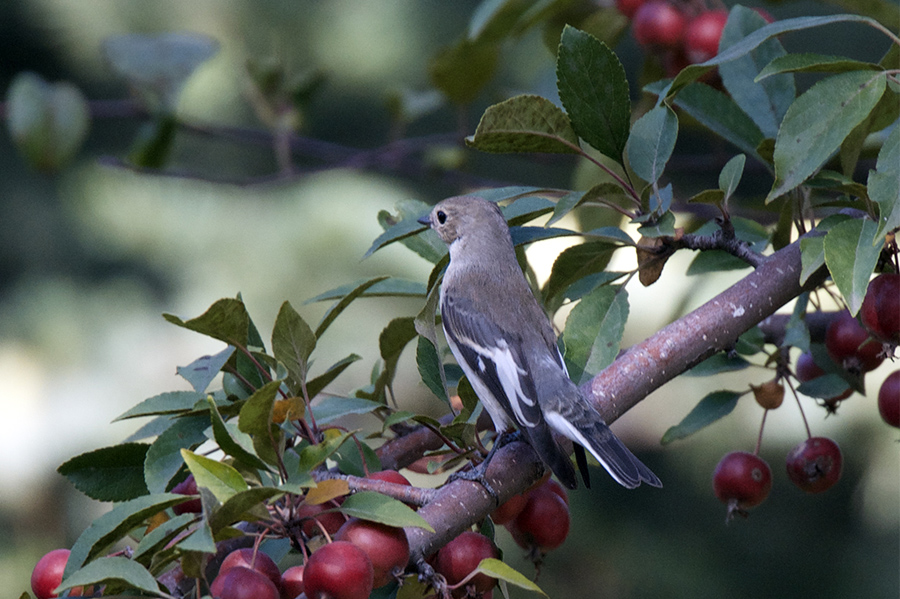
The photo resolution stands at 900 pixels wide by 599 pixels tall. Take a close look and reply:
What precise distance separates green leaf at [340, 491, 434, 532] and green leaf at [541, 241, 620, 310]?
0.55 metres

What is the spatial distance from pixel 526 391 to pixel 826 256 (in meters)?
0.56

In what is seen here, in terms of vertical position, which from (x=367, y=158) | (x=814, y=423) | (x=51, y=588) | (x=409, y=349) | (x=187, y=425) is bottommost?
(x=814, y=423)

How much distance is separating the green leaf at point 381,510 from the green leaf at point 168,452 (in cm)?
28

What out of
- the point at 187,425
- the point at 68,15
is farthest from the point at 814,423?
the point at 68,15

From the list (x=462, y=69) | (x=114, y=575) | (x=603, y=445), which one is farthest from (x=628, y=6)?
(x=114, y=575)

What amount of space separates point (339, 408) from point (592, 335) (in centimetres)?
38

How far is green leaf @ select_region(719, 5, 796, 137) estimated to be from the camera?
1.39m

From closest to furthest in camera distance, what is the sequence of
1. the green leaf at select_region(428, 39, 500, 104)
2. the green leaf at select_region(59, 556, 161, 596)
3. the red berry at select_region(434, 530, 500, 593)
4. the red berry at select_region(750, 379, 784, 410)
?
the green leaf at select_region(59, 556, 161, 596), the red berry at select_region(434, 530, 500, 593), the red berry at select_region(750, 379, 784, 410), the green leaf at select_region(428, 39, 500, 104)

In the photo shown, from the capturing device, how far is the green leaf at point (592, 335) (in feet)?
3.99

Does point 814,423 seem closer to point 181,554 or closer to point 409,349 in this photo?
point 409,349

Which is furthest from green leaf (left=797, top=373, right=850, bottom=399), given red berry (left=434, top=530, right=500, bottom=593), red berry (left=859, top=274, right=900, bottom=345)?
red berry (left=434, top=530, right=500, bottom=593)

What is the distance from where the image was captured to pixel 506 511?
1133 millimetres

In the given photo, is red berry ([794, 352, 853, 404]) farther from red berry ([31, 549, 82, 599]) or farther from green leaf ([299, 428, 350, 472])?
red berry ([31, 549, 82, 599])

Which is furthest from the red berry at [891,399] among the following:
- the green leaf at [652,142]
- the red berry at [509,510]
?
the red berry at [509,510]
